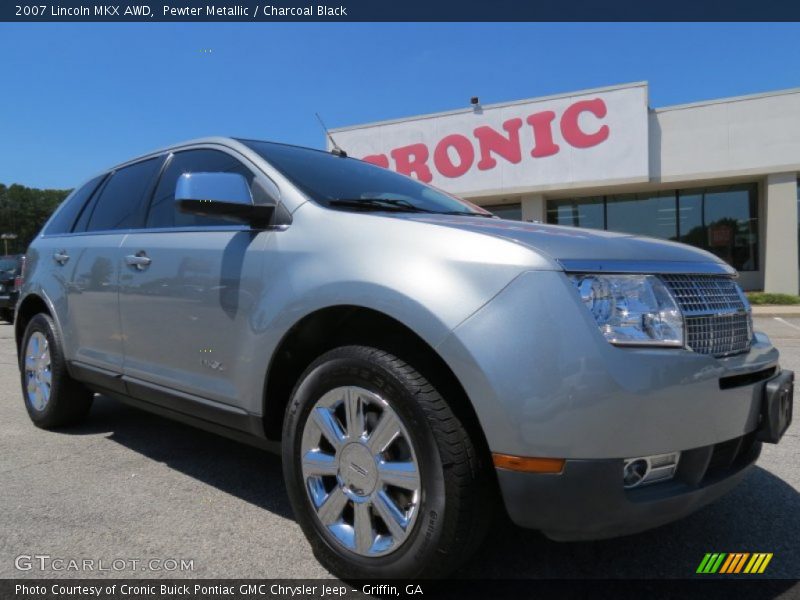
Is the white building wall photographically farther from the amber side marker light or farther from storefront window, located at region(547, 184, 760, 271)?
the amber side marker light

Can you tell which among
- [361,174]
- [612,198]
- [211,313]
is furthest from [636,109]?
[211,313]

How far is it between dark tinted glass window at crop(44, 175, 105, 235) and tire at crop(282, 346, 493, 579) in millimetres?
2774

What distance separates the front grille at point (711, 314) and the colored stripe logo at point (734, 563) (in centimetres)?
80

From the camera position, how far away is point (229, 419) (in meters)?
2.52

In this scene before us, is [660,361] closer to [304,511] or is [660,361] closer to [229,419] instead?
[304,511]

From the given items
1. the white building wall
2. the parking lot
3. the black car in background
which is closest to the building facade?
the white building wall

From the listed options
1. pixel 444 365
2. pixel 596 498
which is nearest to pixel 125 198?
pixel 444 365

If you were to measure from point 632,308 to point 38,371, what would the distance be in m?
4.02

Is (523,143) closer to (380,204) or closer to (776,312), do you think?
(776,312)

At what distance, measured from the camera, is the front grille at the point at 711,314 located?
1.84m

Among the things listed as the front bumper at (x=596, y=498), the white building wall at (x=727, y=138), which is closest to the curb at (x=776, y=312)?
the white building wall at (x=727, y=138)

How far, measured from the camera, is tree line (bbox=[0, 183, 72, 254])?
76.1 metres

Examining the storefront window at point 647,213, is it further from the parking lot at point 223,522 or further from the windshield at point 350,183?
the windshield at point 350,183

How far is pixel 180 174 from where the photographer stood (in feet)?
10.3
